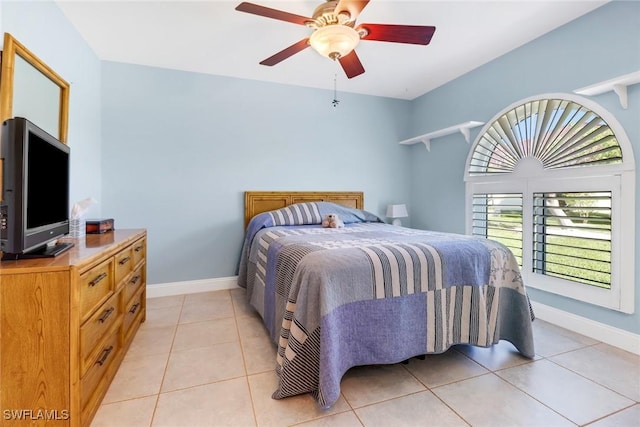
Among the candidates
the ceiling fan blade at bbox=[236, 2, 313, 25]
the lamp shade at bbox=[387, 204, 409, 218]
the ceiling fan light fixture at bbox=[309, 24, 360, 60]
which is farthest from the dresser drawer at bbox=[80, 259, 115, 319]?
the lamp shade at bbox=[387, 204, 409, 218]

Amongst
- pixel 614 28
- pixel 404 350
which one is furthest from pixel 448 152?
pixel 404 350

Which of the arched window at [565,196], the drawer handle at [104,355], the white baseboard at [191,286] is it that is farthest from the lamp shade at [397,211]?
the drawer handle at [104,355]

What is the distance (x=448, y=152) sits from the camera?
12.2 feet

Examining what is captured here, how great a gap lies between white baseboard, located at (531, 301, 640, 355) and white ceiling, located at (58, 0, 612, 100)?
241 cm

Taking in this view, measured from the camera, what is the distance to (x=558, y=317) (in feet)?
8.22

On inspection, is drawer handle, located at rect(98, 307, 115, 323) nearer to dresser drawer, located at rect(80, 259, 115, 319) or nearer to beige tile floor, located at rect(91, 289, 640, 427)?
dresser drawer, located at rect(80, 259, 115, 319)

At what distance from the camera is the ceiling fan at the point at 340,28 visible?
5.59ft

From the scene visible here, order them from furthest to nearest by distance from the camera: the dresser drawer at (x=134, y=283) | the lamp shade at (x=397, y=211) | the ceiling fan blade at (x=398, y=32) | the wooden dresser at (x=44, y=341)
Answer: the lamp shade at (x=397, y=211) < the dresser drawer at (x=134, y=283) < the ceiling fan blade at (x=398, y=32) < the wooden dresser at (x=44, y=341)

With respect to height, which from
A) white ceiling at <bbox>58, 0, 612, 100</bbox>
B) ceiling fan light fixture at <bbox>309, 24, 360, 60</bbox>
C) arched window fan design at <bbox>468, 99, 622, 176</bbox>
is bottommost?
arched window fan design at <bbox>468, 99, 622, 176</bbox>

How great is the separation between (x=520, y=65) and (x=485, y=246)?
1.99 meters

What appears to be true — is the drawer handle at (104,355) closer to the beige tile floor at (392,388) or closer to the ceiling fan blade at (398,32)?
the beige tile floor at (392,388)

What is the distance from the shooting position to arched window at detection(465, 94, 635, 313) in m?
2.13

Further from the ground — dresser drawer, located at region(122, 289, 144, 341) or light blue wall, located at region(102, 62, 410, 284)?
light blue wall, located at region(102, 62, 410, 284)

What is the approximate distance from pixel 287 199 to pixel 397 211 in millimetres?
1507
